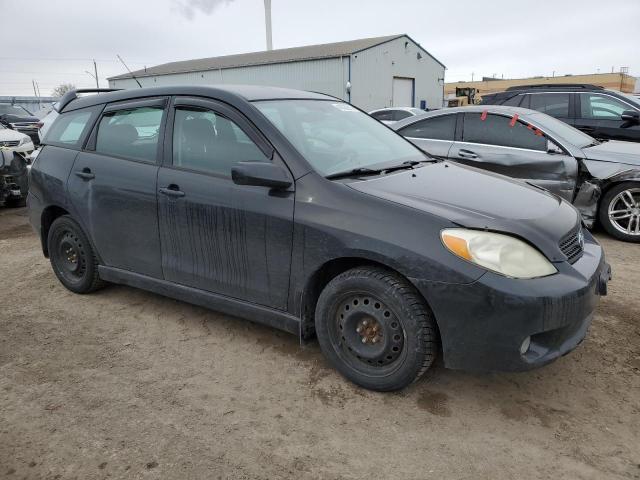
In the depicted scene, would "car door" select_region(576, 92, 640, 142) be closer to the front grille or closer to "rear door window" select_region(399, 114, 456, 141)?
"rear door window" select_region(399, 114, 456, 141)

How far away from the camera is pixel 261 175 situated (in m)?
2.84

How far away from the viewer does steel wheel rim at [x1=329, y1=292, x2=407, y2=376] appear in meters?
2.70

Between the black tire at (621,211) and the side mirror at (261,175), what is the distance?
4673 mm

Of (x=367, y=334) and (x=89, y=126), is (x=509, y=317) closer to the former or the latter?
(x=367, y=334)

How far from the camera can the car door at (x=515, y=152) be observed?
588 centimetres

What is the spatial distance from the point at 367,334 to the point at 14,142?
27.1 feet

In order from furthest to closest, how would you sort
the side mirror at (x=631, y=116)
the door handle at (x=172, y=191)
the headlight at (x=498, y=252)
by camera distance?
the side mirror at (x=631, y=116), the door handle at (x=172, y=191), the headlight at (x=498, y=252)

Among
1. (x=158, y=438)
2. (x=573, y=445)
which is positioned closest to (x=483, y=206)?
(x=573, y=445)

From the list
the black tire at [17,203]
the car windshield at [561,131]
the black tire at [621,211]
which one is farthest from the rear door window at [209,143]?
the black tire at [17,203]

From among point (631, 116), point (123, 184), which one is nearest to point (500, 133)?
point (631, 116)

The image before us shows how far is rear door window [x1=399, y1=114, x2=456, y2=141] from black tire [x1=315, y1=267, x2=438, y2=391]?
4363mm

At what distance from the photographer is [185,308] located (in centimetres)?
407

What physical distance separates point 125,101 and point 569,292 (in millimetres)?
3325

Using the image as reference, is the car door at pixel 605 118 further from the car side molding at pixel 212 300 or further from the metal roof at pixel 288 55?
the metal roof at pixel 288 55
